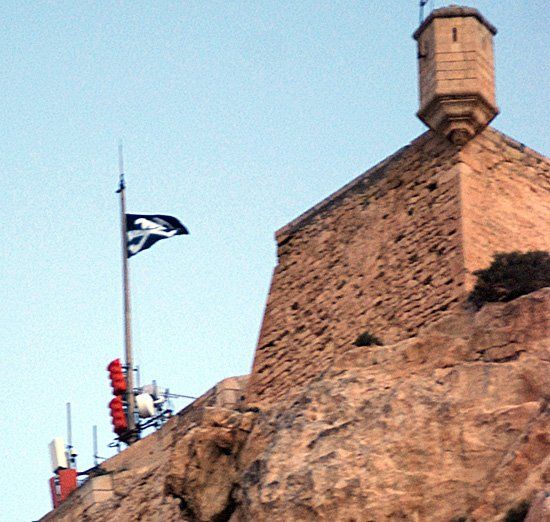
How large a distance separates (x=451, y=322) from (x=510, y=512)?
412 centimetres

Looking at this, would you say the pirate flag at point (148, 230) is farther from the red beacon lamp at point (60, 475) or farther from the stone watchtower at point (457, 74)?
the stone watchtower at point (457, 74)

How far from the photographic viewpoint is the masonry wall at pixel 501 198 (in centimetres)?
2588

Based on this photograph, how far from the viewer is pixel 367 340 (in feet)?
85.1

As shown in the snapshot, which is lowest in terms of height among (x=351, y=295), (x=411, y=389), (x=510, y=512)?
(x=510, y=512)

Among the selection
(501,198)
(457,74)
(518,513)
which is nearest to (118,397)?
(501,198)

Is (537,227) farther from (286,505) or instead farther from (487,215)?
(286,505)

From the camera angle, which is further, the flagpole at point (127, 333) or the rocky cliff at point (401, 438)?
the flagpole at point (127, 333)

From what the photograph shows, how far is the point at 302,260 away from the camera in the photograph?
29109mm

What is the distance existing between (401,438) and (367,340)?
3.09m

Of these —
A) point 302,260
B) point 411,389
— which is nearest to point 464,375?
point 411,389

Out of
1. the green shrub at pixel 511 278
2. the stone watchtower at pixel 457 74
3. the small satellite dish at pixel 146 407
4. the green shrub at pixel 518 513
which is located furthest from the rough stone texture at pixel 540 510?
the small satellite dish at pixel 146 407

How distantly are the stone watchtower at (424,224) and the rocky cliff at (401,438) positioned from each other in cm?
110

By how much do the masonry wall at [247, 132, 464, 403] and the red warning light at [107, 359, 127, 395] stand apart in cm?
513

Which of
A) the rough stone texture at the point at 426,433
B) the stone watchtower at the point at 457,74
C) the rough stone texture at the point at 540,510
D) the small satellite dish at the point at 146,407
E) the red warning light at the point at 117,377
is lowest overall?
the rough stone texture at the point at 540,510
